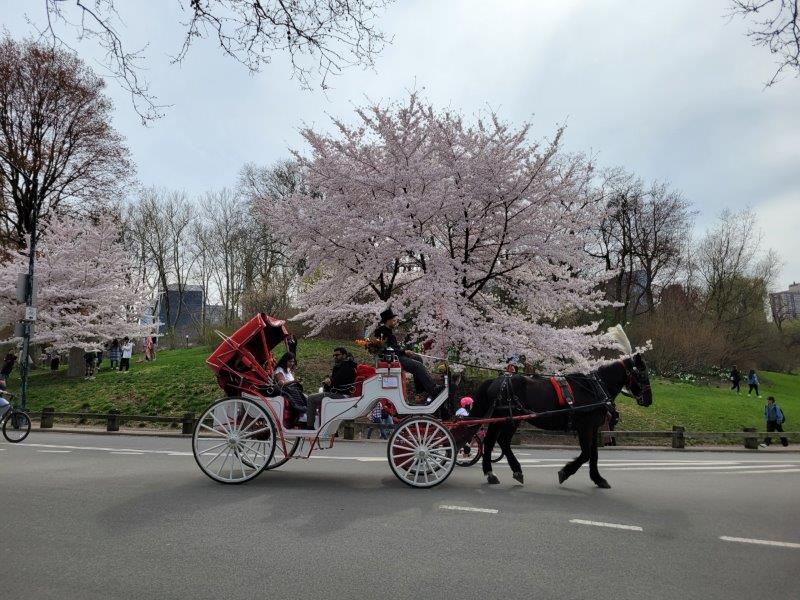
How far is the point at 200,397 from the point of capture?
19234 millimetres

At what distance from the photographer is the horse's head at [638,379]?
7770 millimetres

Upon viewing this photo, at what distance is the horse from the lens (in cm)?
761

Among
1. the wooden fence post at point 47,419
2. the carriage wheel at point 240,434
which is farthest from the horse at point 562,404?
the wooden fence post at point 47,419

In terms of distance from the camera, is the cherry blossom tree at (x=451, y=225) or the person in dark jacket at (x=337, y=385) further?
the cherry blossom tree at (x=451, y=225)

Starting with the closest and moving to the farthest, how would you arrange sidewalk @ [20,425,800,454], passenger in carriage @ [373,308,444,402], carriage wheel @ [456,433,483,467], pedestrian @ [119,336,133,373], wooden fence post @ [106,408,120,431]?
1. passenger in carriage @ [373,308,444,402]
2. carriage wheel @ [456,433,483,467]
3. sidewalk @ [20,425,800,454]
4. wooden fence post @ [106,408,120,431]
5. pedestrian @ [119,336,133,373]

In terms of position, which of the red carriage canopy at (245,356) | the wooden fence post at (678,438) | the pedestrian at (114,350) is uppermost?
the pedestrian at (114,350)

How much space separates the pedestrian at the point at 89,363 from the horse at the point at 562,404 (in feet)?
71.0

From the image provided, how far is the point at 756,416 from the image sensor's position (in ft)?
78.3

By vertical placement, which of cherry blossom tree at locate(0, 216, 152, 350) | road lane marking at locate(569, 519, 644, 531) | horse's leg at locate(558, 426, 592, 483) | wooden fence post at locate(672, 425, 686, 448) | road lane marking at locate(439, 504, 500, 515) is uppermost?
cherry blossom tree at locate(0, 216, 152, 350)

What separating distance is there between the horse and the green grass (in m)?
12.0

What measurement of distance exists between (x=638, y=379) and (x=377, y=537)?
4645 mm

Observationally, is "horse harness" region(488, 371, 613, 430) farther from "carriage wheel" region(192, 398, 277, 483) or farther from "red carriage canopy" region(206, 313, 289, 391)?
"red carriage canopy" region(206, 313, 289, 391)

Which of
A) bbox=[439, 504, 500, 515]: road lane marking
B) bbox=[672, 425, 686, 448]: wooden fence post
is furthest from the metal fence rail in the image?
bbox=[439, 504, 500, 515]: road lane marking

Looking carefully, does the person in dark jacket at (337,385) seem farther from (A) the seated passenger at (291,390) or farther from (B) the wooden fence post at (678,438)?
(B) the wooden fence post at (678,438)
